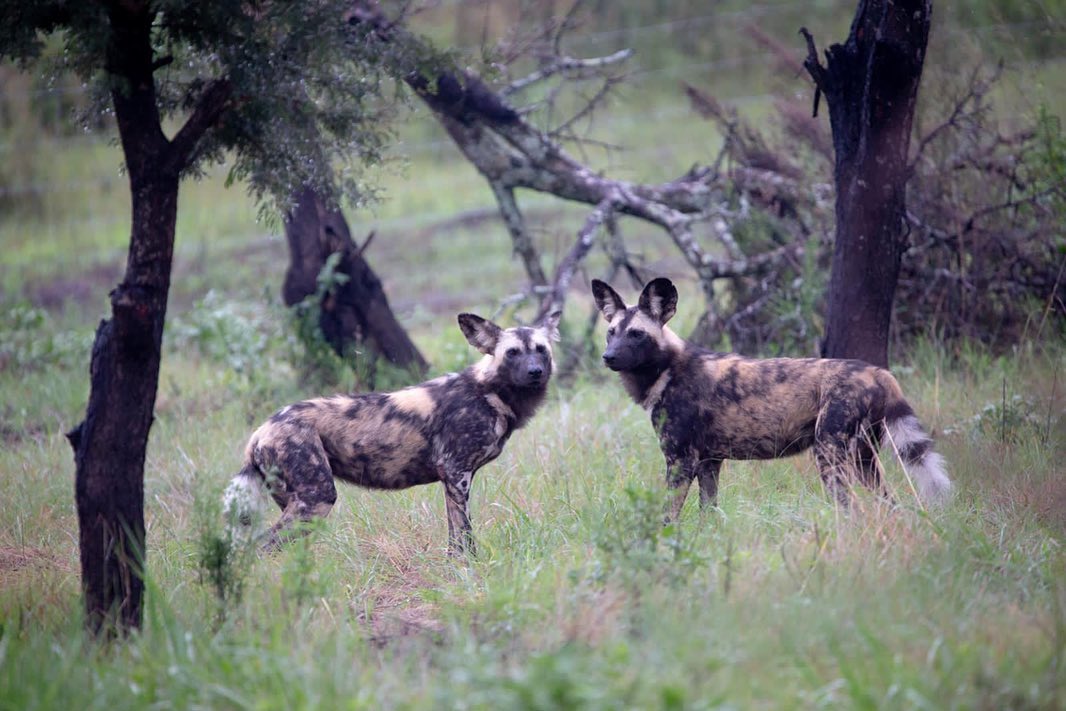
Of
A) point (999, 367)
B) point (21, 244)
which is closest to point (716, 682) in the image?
point (999, 367)

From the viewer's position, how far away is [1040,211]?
7.43 m

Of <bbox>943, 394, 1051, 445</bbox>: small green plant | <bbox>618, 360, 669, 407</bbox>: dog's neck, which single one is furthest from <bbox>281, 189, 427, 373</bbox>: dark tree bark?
<bbox>943, 394, 1051, 445</bbox>: small green plant

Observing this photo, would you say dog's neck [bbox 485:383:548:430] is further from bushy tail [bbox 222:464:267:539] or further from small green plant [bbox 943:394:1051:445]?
small green plant [bbox 943:394:1051:445]

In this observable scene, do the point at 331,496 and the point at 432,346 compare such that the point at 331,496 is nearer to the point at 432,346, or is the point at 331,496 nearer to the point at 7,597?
the point at 7,597

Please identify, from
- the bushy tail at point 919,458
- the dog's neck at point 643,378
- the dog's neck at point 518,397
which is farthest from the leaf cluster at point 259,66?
the bushy tail at point 919,458

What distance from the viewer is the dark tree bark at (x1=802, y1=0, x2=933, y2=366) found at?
5383 mm

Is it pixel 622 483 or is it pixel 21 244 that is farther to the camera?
pixel 21 244

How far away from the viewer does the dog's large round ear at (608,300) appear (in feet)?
18.3

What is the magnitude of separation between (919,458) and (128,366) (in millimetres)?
3357

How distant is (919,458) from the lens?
4.81 meters

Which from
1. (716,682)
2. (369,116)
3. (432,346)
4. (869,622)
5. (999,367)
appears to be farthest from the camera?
(432,346)

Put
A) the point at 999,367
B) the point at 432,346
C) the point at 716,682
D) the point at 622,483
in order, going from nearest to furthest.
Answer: the point at 716,682 → the point at 622,483 → the point at 999,367 → the point at 432,346

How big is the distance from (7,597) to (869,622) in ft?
10.9

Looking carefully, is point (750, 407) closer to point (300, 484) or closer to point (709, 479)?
point (709, 479)
